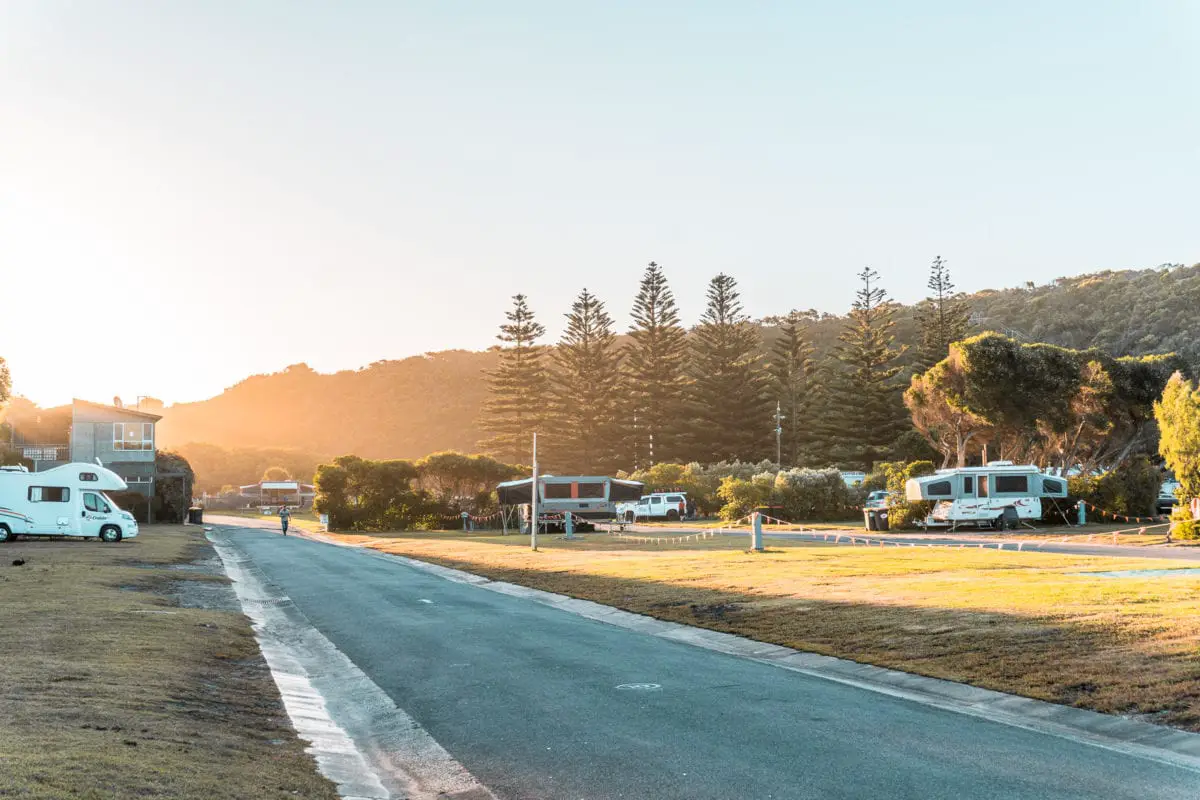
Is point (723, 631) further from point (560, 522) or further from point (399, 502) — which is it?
point (399, 502)

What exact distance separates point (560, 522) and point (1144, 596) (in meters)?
35.8

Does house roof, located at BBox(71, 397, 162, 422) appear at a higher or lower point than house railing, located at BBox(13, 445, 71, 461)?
higher

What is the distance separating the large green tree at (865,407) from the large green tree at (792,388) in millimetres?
2570

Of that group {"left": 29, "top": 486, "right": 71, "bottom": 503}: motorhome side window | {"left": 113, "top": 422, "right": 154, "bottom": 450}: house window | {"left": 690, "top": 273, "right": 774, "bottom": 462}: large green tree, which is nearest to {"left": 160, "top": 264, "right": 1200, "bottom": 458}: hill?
{"left": 690, "top": 273, "right": 774, "bottom": 462}: large green tree

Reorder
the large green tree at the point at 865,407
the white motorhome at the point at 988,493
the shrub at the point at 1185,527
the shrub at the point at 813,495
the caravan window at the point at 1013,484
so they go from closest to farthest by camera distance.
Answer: the shrub at the point at 1185,527 → the white motorhome at the point at 988,493 → the caravan window at the point at 1013,484 → the shrub at the point at 813,495 → the large green tree at the point at 865,407

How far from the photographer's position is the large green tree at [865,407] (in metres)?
79.2

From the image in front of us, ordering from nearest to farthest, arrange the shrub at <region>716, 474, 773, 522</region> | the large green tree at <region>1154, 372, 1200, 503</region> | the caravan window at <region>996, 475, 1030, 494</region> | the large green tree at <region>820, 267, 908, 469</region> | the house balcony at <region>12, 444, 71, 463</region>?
the large green tree at <region>1154, 372, 1200, 503</region>
the caravan window at <region>996, 475, 1030, 494</region>
the shrub at <region>716, 474, 773, 522</region>
the house balcony at <region>12, 444, 71, 463</region>
the large green tree at <region>820, 267, 908, 469</region>

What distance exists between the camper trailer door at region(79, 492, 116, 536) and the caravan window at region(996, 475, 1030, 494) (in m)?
35.8

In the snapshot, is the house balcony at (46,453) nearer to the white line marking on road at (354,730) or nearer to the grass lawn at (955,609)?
the grass lawn at (955,609)

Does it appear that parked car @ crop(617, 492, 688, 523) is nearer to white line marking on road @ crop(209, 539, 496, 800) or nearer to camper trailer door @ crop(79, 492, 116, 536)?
camper trailer door @ crop(79, 492, 116, 536)

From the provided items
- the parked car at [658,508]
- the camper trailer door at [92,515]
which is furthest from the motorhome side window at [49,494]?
the parked car at [658,508]

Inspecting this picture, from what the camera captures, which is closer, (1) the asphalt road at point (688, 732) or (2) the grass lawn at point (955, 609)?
(1) the asphalt road at point (688, 732)

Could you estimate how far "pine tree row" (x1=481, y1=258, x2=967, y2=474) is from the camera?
8150 cm

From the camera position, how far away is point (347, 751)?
28.3ft
